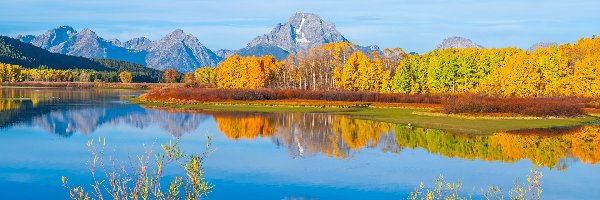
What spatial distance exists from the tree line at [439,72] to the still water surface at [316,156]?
122 feet

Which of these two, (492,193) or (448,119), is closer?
(492,193)

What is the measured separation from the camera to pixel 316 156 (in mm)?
33250

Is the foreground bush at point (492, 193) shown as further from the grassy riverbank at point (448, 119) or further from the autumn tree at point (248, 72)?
the autumn tree at point (248, 72)

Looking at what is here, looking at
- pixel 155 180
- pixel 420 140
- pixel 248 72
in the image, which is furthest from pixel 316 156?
pixel 248 72

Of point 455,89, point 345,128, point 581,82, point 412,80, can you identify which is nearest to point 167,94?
point 412,80

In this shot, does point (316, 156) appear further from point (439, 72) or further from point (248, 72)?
point (248, 72)

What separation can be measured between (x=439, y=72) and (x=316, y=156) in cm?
7214

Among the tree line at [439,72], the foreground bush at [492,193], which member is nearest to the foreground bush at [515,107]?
the tree line at [439,72]

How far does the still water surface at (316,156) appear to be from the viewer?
81.0 ft

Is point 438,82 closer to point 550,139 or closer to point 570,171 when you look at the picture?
point 550,139

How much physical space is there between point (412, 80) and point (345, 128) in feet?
187

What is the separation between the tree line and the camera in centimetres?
8681

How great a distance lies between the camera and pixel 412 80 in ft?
341

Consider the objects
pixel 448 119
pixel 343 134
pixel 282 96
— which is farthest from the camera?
pixel 282 96
